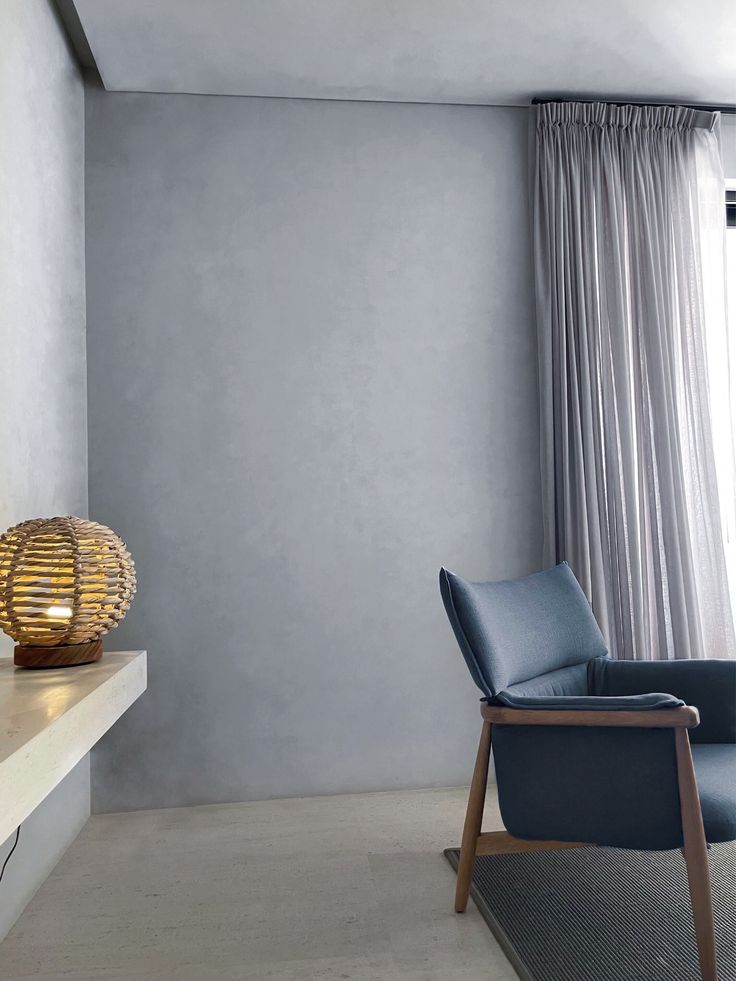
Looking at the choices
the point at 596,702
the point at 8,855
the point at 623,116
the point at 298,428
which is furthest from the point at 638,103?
the point at 8,855

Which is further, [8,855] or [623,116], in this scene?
[623,116]

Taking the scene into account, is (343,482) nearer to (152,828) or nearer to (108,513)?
(108,513)

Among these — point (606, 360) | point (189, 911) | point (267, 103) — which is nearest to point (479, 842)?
point (189, 911)

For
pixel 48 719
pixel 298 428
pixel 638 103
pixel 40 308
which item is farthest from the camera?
pixel 638 103

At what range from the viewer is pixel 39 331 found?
249 cm

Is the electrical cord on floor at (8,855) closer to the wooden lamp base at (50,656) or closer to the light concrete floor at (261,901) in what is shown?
the light concrete floor at (261,901)

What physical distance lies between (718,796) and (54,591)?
145 cm

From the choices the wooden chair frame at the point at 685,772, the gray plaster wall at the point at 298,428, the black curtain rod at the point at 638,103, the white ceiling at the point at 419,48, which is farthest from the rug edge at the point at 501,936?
the black curtain rod at the point at 638,103

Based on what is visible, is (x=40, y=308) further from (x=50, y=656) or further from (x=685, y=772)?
(x=685, y=772)

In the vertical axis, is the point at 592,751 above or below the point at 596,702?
below

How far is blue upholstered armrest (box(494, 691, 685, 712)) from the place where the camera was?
178 centimetres

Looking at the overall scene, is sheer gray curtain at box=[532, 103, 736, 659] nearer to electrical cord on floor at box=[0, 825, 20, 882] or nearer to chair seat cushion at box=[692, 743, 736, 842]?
chair seat cushion at box=[692, 743, 736, 842]

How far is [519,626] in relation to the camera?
7.52ft

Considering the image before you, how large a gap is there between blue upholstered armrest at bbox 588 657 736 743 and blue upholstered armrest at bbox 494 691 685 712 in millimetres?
492
